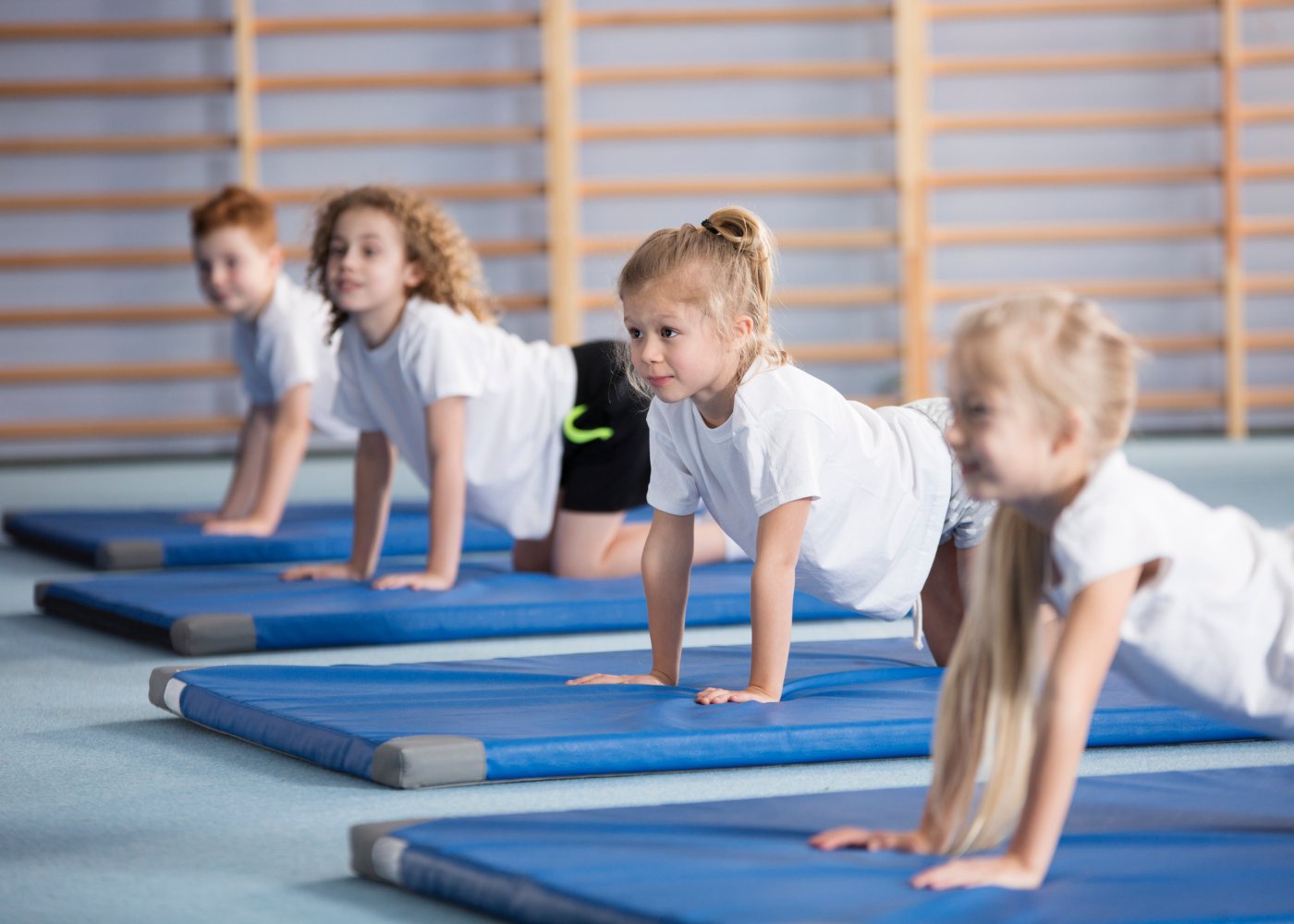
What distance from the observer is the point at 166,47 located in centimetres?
751

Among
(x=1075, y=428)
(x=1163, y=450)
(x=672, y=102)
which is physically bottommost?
(x=1163, y=450)

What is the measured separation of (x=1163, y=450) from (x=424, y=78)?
12.0ft

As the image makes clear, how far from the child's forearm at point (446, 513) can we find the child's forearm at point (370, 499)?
0.60 feet

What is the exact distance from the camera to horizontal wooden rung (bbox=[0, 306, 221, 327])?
740 centimetres

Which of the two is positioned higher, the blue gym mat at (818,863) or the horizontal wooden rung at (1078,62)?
the horizontal wooden rung at (1078,62)

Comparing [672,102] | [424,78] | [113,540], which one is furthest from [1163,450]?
[113,540]

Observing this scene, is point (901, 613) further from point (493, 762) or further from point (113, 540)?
point (113, 540)

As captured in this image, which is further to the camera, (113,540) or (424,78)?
(424,78)

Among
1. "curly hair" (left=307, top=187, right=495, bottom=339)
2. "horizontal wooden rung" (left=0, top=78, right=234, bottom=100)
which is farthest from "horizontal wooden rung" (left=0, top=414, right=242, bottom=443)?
"curly hair" (left=307, top=187, right=495, bottom=339)

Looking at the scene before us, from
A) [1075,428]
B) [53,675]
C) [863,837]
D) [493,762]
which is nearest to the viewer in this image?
[1075,428]

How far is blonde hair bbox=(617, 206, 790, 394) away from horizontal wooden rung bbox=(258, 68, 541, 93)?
18.1ft

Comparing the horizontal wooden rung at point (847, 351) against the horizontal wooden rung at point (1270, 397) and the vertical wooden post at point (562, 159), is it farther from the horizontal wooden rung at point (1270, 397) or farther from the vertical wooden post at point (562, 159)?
the horizontal wooden rung at point (1270, 397)

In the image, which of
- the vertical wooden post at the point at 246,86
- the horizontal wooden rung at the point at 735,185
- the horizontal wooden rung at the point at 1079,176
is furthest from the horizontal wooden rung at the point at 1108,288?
the vertical wooden post at the point at 246,86

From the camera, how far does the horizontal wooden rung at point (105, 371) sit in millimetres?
7395
